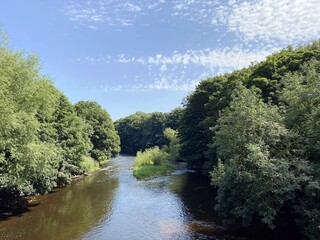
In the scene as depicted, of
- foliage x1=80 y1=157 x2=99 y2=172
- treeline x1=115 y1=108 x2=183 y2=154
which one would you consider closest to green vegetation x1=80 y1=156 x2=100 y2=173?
foliage x1=80 y1=157 x2=99 y2=172

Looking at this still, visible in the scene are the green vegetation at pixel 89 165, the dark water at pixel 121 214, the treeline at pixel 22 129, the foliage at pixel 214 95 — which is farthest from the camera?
the green vegetation at pixel 89 165

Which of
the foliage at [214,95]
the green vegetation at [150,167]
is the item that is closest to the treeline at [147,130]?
the green vegetation at [150,167]

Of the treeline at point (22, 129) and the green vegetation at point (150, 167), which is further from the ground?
the treeline at point (22, 129)

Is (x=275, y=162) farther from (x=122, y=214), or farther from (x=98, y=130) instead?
(x=98, y=130)

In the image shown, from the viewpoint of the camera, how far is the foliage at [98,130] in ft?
225

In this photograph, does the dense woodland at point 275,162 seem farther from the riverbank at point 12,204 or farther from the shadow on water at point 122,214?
the riverbank at point 12,204

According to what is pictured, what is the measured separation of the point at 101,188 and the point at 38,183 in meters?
9.78

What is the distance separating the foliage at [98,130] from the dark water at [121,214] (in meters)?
28.1

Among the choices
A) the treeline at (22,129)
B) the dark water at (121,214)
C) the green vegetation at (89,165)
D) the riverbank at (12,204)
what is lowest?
the dark water at (121,214)

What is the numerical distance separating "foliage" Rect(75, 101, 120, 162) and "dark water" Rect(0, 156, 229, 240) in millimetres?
28146

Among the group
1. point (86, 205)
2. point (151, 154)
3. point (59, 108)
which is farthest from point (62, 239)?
point (151, 154)

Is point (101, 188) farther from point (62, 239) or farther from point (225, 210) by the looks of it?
point (225, 210)

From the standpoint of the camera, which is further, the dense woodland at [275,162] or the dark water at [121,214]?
the dark water at [121,214]

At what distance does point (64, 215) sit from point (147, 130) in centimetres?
9219
